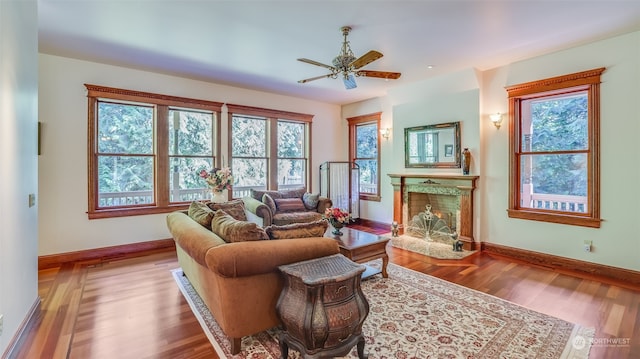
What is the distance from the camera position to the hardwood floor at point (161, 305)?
226cm

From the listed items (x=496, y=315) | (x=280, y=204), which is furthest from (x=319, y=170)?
(x=496, y=315)

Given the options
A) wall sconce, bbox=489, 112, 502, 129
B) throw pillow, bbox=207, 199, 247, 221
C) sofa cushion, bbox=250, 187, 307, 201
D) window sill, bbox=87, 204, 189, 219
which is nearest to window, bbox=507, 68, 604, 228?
wall sconce, bbox=489, 112, 502, 129

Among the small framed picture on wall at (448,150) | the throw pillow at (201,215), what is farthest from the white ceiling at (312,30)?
the throw pillow at (201,215)

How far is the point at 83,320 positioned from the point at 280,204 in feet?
10.9

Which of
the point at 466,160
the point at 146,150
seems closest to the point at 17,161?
the point at 146,150

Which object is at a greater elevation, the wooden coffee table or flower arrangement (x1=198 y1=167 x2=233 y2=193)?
flower arrangement (x1=198 y1=167 x2=233 y2=193)

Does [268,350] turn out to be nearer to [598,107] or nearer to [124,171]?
[124,171]

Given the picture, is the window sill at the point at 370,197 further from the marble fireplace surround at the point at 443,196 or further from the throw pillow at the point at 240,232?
the throw pillow at the point at 240,232

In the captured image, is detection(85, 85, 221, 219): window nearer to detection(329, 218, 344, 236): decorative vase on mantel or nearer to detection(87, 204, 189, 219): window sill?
detection(87, 204, 189, 219): window sill

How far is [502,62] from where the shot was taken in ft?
14.7

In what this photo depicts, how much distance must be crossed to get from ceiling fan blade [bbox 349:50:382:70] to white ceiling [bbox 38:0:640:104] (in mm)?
424

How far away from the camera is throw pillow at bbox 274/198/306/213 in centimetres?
554

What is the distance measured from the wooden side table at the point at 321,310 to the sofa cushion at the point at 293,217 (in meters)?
3.08

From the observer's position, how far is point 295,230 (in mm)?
2477
